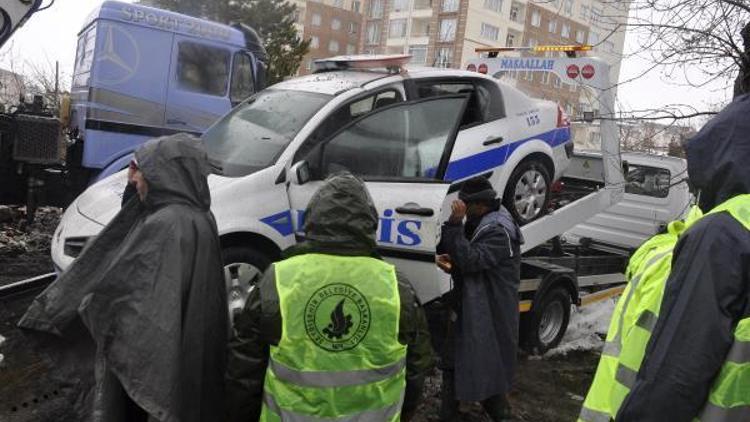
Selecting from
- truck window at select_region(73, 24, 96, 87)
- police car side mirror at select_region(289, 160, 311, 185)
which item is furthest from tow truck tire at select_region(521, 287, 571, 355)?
truck window at select_region(73, 24, 96, 87)

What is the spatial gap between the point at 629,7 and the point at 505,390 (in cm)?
350

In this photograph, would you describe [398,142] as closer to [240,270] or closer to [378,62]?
[378,62]

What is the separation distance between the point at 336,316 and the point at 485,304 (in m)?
2.18

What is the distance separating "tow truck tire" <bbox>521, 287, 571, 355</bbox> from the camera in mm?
6020

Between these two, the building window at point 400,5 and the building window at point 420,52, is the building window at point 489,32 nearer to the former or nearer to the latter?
the building window at point 420,52

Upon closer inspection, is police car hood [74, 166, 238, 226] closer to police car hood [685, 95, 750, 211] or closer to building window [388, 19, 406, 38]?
police car hood [685, 95, 750, 211]

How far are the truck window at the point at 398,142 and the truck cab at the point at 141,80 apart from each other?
4.53 metres

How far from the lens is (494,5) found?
167ft

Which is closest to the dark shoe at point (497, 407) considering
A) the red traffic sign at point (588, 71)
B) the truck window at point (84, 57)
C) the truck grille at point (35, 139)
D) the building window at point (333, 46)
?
the red traffic sign at point (588, 71)

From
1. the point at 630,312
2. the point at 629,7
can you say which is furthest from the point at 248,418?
the point at 629,7

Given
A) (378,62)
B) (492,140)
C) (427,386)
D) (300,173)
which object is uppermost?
(378,62)

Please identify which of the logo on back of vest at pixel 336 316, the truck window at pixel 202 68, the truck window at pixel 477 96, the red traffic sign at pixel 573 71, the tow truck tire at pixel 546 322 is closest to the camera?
the logo on back of vest at pixel 336 316

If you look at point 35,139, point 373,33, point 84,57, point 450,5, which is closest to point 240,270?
point 35,139

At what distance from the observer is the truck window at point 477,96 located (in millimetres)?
5641
